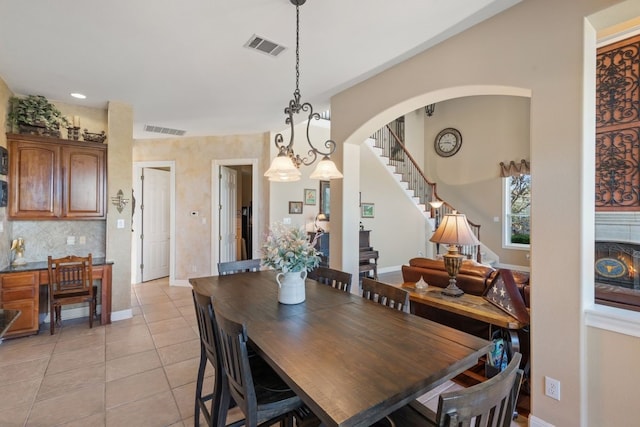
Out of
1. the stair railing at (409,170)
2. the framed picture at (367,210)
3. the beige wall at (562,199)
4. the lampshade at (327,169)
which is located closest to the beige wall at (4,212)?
the lampshade at (327,169)

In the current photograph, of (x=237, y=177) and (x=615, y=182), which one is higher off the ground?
(x=237, y=177)

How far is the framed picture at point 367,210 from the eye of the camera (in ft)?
22.8

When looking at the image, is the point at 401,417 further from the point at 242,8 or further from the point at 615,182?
the point at 242,8

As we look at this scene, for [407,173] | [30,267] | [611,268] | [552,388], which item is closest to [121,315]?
[30,267]

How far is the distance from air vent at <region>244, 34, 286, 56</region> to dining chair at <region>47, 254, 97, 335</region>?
314 centimetres

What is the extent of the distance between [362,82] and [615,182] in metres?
2.45

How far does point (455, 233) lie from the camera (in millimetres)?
2570

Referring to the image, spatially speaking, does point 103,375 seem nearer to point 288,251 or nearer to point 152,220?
point 288,251

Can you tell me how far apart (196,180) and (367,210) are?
3722 millimetres

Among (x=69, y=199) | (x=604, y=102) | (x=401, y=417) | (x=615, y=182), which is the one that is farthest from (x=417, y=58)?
(x=69, y=199)

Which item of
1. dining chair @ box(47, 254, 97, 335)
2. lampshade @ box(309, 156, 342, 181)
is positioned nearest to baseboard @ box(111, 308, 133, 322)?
dining chair @ box(47, 254, 97, 335)

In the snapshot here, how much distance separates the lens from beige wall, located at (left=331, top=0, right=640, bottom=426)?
1781 millimetres

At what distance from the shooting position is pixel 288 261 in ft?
6.37

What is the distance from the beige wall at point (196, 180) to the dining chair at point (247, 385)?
4175 mm
